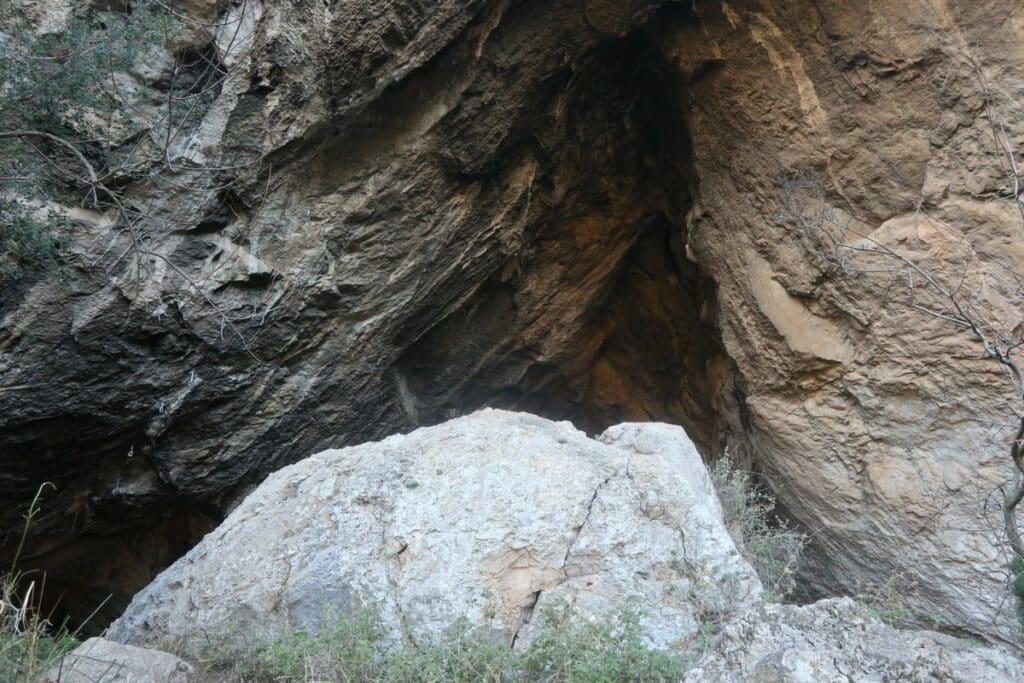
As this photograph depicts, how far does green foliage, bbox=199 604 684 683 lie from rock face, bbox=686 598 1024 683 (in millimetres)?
270

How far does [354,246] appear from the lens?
5.63 m

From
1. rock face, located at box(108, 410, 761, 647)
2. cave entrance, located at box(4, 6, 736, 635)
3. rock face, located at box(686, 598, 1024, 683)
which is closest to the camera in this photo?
rock face, located at box(686, 598, 1024, 683)

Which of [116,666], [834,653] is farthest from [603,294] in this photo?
[116,666]

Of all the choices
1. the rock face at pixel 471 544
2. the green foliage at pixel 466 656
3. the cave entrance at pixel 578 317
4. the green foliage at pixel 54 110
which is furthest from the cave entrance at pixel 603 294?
the green foliage at pixel 466 656

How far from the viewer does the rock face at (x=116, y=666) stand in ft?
9.61

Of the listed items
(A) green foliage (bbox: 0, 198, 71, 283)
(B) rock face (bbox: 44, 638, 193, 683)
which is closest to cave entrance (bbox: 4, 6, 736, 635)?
(A) green foliage (bbox: 0, 198, 71, 283)

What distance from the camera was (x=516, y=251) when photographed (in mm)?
6516

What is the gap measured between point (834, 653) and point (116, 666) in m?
2.56

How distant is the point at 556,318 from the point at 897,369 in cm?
304

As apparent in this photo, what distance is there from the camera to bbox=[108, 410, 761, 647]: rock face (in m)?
3.29

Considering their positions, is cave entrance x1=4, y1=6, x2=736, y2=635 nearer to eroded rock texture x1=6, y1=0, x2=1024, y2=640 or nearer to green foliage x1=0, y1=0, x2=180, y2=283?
eroded rock texture x1=6, y1=0, x2=1024, y2=640

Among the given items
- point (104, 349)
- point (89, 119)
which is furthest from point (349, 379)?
point (89, 119)

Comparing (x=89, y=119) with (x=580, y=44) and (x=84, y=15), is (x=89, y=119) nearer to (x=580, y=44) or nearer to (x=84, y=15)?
(x=84, y=15)

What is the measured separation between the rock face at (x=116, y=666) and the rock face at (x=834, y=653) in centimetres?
199
